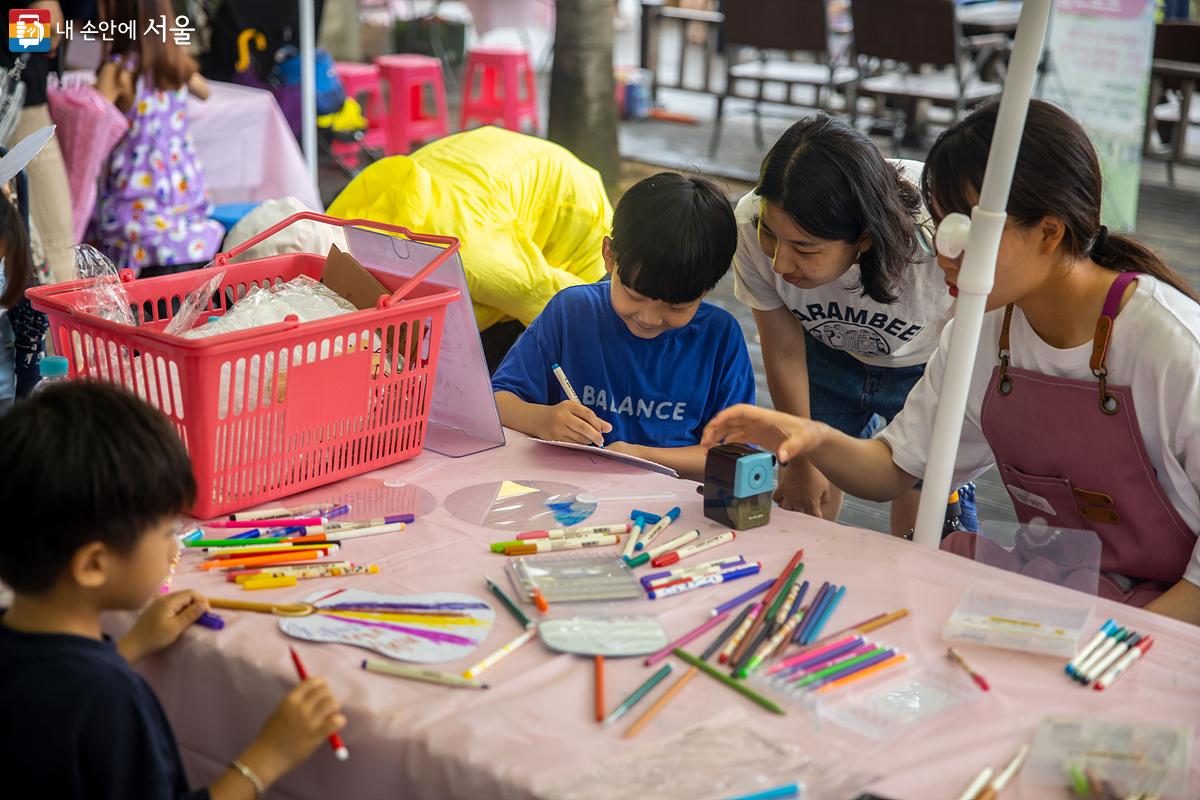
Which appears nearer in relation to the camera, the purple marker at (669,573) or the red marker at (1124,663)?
the red marker at (1124,663)

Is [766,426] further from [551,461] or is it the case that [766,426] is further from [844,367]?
[844,367]

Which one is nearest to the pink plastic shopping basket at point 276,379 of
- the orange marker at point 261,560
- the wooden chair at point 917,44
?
the orange marker at point 261,560

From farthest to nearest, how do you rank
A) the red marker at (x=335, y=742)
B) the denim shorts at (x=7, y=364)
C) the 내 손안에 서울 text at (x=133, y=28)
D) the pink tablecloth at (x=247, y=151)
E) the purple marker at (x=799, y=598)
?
1. the pink tablecloth at (x=247, y=151)
2. the 내 손안에 서울 text at (x=133, y=28)
3. the denim shorts at (x=7, y=364)
4. the purple marker at (x=799, y=598)
5. the red marker at (x=335, y=742)

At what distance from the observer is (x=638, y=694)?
112 cm

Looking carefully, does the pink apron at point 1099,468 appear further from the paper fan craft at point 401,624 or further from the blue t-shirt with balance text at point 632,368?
the paper fan craft at point 401,624

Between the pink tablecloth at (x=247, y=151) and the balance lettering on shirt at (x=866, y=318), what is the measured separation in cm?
271

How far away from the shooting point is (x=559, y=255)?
10.4ft

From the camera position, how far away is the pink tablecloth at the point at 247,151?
4.41 metres

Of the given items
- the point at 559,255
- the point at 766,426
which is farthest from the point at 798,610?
the point at 559,255

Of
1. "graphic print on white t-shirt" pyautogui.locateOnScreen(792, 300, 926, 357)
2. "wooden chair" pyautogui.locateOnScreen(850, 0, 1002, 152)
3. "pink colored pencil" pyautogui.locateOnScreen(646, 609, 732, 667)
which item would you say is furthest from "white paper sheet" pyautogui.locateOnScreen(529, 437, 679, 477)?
"wooden chair" pyautogui.locateOnScreen(850, 0, 1002, 152)

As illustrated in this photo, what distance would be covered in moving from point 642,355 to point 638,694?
3.19ft

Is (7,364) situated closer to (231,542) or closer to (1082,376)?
(231,542)

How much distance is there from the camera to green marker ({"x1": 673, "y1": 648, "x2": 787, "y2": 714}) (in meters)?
1.12

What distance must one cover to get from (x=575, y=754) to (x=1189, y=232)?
6098mm
